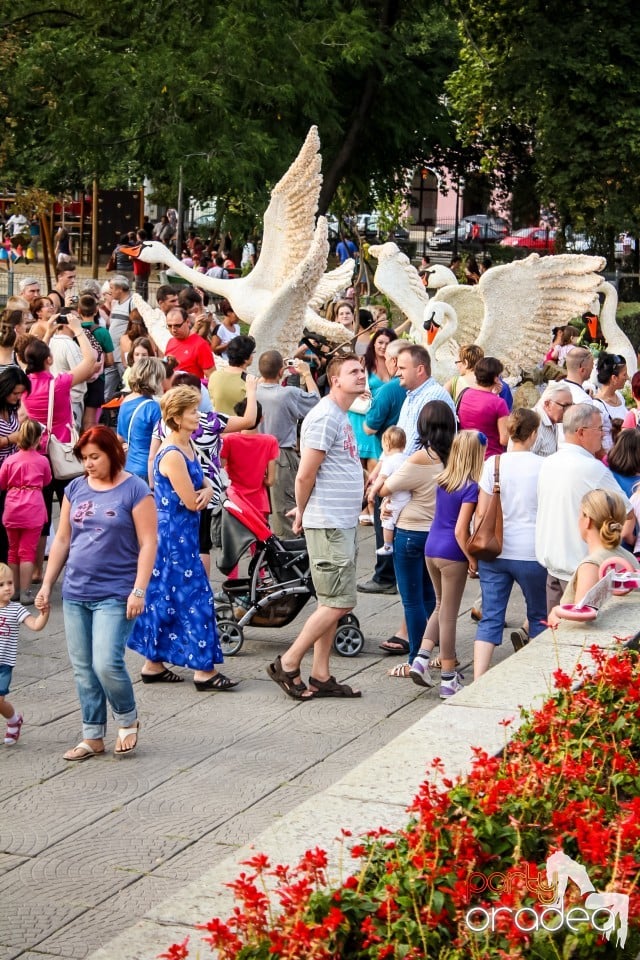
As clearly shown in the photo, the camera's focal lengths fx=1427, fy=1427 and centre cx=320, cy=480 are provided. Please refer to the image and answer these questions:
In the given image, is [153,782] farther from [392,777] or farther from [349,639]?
[349,639]

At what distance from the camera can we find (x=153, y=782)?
21.8 feet

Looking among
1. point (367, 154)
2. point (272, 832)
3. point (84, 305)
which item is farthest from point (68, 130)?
point (272, 832)

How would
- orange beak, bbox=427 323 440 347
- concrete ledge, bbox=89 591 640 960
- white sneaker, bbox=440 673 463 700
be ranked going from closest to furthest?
concrete ledge, bbox=89 591 640 960 → white sneaker, bbox=440 673 463 700 → orange beak, bbox=427 323 440 347

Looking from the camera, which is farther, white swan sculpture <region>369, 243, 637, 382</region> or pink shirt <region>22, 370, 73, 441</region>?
white swan sculpture <region>369, 243, 637, 382</region>

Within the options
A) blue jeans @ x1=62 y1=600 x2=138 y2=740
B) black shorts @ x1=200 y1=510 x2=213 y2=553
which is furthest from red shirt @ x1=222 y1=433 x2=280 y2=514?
blue jeans @ x1=62 y1=600 x2=138 y2=740

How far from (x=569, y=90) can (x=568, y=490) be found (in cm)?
2129

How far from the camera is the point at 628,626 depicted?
675 centimetres

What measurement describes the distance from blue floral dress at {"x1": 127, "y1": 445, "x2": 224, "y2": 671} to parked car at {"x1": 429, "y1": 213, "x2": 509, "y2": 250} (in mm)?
32650

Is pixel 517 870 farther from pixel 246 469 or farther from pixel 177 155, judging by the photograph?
pixel 177 155

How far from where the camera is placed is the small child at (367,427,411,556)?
28.4 feet

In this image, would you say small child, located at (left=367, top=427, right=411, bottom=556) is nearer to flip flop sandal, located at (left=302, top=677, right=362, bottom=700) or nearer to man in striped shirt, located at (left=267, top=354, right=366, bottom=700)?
man in striped shirt, located at (left=267, top=354, right=366, bottom=700)

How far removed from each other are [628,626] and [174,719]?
2447 millimetres

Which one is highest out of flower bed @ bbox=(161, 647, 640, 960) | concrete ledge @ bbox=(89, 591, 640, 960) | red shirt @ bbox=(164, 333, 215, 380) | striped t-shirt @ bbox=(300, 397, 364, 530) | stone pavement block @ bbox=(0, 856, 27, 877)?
red shirt @ bbox=(164, 333, 215, 380)

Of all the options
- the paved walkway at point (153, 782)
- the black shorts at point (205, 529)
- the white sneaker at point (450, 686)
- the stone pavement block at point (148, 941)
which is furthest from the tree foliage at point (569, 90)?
the stone pavement block at point (148, 941)
